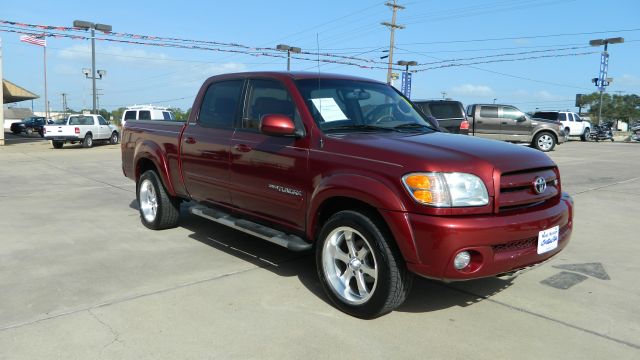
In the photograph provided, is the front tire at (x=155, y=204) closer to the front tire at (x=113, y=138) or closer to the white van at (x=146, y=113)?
the white van at (x=146, y=113)

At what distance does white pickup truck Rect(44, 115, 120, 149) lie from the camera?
25.2m

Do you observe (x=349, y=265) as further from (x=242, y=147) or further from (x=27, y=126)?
(x=27, y=126)

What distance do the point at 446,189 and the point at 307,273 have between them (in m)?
1.86

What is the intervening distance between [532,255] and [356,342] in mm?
1330

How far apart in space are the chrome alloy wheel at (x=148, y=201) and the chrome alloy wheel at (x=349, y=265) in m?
3.13

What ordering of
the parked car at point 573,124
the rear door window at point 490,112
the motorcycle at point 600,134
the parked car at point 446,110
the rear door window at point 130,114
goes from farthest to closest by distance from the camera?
the motorcycle at point 600,134 < the parked car at point 573,124 < the rear door window at point 130,114 < the rear door window at point 490,112 < the parked car at point 446,110

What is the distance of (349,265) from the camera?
12.2 ft

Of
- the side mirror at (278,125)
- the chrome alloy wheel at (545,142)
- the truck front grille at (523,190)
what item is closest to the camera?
the truck front grille at (523,190)

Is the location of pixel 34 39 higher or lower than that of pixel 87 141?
higher

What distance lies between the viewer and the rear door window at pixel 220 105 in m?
4.95

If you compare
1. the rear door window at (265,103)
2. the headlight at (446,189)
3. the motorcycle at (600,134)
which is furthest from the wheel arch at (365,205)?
the motorcycle at (600,134)

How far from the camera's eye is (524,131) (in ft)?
68.7

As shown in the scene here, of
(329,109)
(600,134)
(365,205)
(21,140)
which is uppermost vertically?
(329,109)

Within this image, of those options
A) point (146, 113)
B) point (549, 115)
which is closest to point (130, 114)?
point (146, 113)
